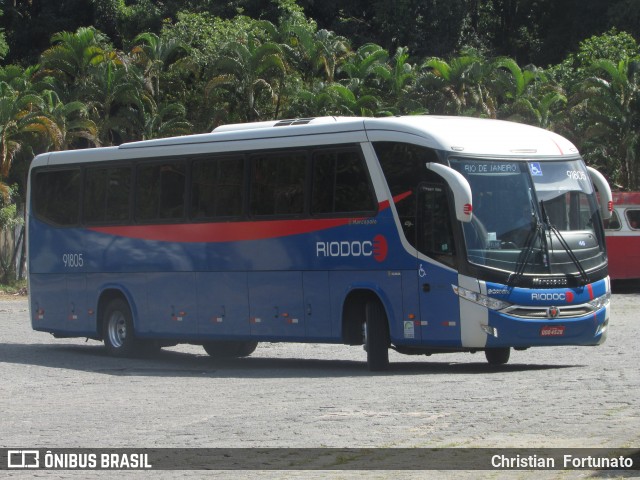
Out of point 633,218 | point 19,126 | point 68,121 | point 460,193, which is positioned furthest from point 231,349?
point 68,121

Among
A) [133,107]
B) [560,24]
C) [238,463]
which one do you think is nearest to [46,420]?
[238,463]

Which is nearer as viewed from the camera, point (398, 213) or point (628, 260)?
point (398, 213)

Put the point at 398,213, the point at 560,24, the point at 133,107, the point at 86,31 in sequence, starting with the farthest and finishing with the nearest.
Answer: the point at 560,24
the point at 133,107
the point at 86,31
the point at 398,213

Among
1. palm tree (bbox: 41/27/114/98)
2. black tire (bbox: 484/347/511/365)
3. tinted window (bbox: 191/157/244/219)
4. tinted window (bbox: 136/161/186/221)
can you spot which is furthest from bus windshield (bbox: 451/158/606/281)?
palm tree (bbox: 41/27/114/98)

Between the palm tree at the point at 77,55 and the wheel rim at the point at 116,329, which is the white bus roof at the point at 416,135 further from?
the palm tree at the point at 77,55

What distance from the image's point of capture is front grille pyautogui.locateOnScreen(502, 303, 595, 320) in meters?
16.1

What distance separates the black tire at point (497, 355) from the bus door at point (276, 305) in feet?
8.91

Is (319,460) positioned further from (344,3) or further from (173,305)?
(344,3)

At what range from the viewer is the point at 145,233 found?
20.4 meters

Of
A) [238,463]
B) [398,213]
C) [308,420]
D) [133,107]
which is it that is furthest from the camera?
[133,107]

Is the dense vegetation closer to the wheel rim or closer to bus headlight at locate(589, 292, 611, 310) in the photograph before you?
the wheel rim

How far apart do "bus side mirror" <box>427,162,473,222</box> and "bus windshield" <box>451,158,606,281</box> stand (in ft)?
1.15

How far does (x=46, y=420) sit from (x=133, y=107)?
31767 mm

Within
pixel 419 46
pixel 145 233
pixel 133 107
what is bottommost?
pixel 145 233
